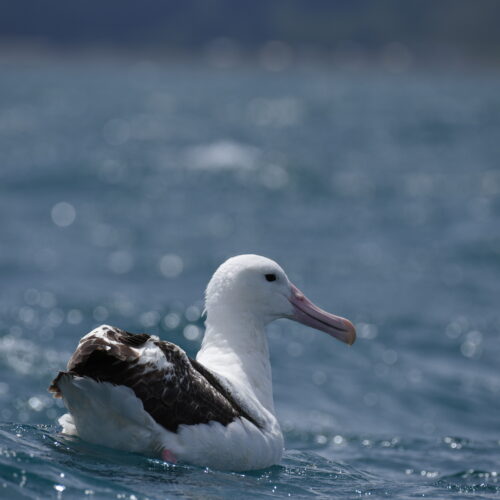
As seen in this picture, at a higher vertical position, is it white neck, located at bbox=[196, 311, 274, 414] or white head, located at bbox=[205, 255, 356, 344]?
white head, located at bbox=[205, 255, 356, 344]

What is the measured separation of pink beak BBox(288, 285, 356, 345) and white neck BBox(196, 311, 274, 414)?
34 centimetres

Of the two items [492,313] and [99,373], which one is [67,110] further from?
[99,373]

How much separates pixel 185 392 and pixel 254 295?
1425 mm

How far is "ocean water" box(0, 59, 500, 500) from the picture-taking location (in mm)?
8188

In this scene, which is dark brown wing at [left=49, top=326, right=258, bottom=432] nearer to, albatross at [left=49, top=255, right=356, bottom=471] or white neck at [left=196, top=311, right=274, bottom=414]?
albatross at [left=49, top=255, right=356, bottom=471]

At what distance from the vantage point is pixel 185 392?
7.34 m

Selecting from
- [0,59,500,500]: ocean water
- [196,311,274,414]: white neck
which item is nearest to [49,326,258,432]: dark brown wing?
[0,59,500,500]: ocean water

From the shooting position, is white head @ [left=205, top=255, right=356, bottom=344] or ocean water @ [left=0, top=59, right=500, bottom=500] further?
white head @ [left=205, top=255, right=356, bottom=344]

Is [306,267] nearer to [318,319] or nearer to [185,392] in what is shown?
[318,319]

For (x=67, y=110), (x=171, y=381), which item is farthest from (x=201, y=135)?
(x=171, y=381)

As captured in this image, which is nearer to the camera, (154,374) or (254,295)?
(154,374)

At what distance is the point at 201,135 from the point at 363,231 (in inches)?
1001

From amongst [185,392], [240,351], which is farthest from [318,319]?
[185,392]

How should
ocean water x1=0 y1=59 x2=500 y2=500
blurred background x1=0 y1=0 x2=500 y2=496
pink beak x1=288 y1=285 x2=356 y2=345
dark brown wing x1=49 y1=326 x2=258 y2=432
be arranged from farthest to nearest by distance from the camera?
blurred background x1=0 y1=0 x2=500 y2=496 < pink beak x1=288 y1=285 x2=356 y2=345 < ocean water x1=0 y1=59 x2=500 y2=500 < dark brown wing x1=49 y1=326 x2=258 y2=432
